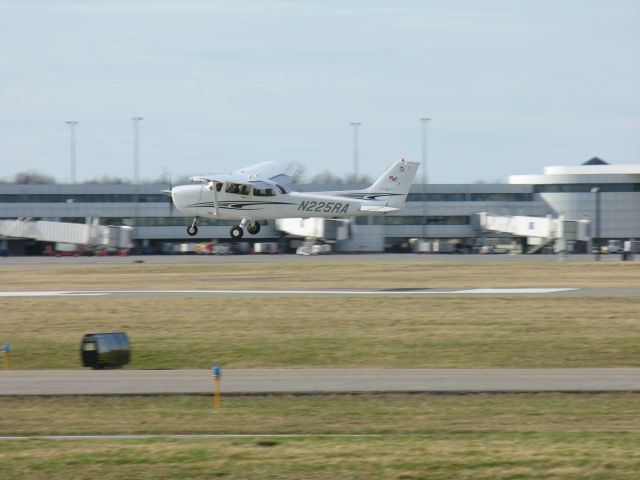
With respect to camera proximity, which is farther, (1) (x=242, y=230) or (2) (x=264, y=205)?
(1) (x=242, y=230)

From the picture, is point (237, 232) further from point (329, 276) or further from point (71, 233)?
point (71, 233)

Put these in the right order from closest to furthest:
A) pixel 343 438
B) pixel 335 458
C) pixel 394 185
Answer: pixel 335 458, pixel 343 438, pixel 394 185

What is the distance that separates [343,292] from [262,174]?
378 inches

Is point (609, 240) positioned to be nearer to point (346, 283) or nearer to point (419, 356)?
point (346, 283)

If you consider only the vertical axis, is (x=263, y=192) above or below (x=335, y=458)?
above

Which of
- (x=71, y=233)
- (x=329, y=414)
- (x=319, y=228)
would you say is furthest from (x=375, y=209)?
(x=71, y=233)

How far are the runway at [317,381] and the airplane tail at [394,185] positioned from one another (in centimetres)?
2771

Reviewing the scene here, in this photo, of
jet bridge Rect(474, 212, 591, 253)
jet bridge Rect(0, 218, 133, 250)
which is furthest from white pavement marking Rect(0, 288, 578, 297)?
jet bridge Rect(0, 218, 133, 250)

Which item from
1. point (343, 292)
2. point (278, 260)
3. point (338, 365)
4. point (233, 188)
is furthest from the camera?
point (278, 260)

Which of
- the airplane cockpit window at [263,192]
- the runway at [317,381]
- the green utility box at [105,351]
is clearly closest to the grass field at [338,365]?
the runway at [317,381]

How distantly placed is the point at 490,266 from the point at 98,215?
6268 cm

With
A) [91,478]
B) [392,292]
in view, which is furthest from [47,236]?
[91,478]

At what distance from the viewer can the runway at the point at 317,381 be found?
28.5 meters

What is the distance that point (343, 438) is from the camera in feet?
71.0
